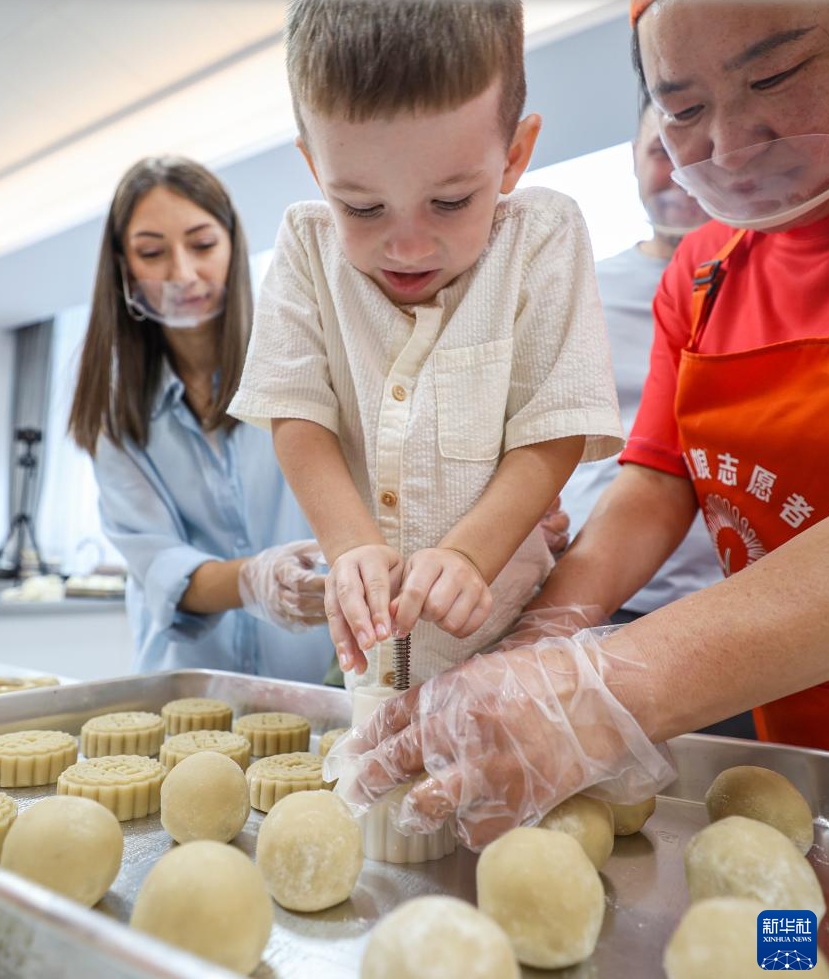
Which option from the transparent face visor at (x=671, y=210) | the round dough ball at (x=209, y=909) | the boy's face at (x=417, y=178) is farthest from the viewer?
the transparent face visor at (x=671, y=210)

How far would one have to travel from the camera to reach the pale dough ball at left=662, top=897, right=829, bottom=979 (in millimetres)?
496

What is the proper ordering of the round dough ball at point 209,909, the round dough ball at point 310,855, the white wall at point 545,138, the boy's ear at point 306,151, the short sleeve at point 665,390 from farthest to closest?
the white wall at point 545,138 → the short sleeve at point 665,390 → the boy's ear at point 306,151 → the round dough ball at point 310,855 → the round dough ball at point 209,909

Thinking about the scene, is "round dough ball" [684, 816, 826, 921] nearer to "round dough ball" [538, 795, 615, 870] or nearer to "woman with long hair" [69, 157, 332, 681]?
"round dough ball" [538, 795, 615, 870]

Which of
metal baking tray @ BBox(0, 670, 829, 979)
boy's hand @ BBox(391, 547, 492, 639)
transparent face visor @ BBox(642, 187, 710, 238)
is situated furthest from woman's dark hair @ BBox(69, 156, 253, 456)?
boy's hand @ BBox(391, 547, 492, 639)

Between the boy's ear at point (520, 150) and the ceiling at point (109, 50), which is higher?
the ceiling at point (109, 50)

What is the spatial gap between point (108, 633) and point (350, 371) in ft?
11.2

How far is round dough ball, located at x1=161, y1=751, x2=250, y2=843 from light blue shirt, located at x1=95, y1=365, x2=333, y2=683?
95 cm

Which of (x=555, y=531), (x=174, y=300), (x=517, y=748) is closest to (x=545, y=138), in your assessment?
(x=174, y=300)

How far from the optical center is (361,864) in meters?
Result: 0.69

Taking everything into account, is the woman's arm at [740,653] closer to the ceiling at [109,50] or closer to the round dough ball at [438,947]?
the round dough ball at [438,947]

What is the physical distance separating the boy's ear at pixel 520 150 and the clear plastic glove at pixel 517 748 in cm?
52

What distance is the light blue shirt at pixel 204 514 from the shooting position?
178cm

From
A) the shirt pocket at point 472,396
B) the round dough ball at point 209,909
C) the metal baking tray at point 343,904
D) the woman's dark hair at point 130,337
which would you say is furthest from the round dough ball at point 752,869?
the woman's dark hair at point 130,337

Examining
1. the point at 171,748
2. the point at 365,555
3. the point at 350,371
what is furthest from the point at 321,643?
the point at 365,555
